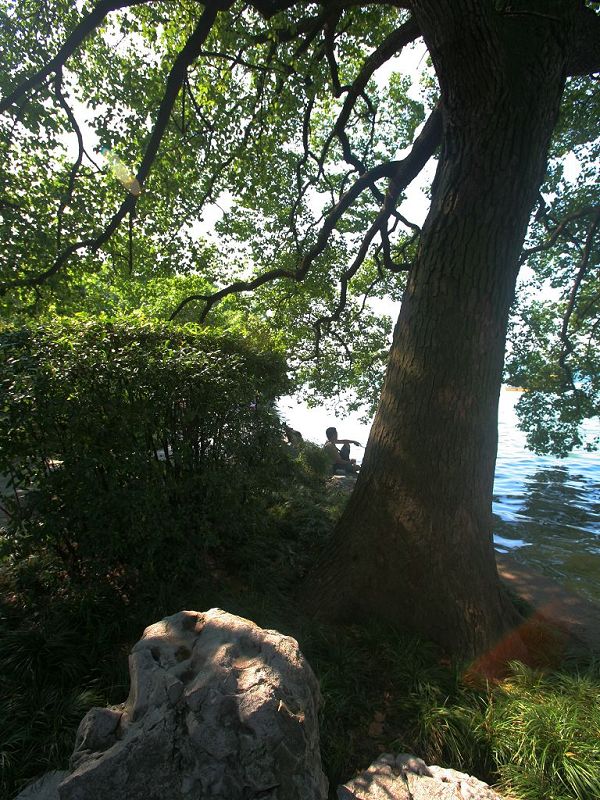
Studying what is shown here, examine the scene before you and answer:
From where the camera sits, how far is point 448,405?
340cm

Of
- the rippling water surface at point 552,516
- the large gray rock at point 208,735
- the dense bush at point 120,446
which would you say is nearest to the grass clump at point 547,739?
the large gray rock at point 208,735

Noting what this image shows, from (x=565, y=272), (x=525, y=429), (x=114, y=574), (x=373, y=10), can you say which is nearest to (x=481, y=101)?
(x=373, y=10)

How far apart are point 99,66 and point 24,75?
127 centimetres

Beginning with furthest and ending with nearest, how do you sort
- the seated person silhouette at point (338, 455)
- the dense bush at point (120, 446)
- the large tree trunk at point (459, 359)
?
the seated person silhouette at point (338, 455)
the large tree trunk at point (459, 359)
the dense bush at point (120, 446)

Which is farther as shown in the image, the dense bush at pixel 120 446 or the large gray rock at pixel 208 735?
the dense bush at pixel 120 446

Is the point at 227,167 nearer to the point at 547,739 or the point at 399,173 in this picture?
the point at 399,173

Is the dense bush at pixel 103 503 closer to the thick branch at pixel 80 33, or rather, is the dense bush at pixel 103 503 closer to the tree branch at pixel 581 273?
the thick branch at pixel 80 33

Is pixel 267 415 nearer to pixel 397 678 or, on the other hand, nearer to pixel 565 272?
pixel 397 678

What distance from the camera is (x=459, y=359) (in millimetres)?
3396

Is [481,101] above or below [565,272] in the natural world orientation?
below

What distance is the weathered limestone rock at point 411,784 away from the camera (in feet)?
6.86

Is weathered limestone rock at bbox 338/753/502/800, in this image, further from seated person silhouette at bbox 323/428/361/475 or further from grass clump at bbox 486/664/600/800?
seated person silhouette at bbox 323/428/361/475

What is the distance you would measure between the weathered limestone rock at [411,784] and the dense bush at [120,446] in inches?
69.9

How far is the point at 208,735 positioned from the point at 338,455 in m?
9.69
